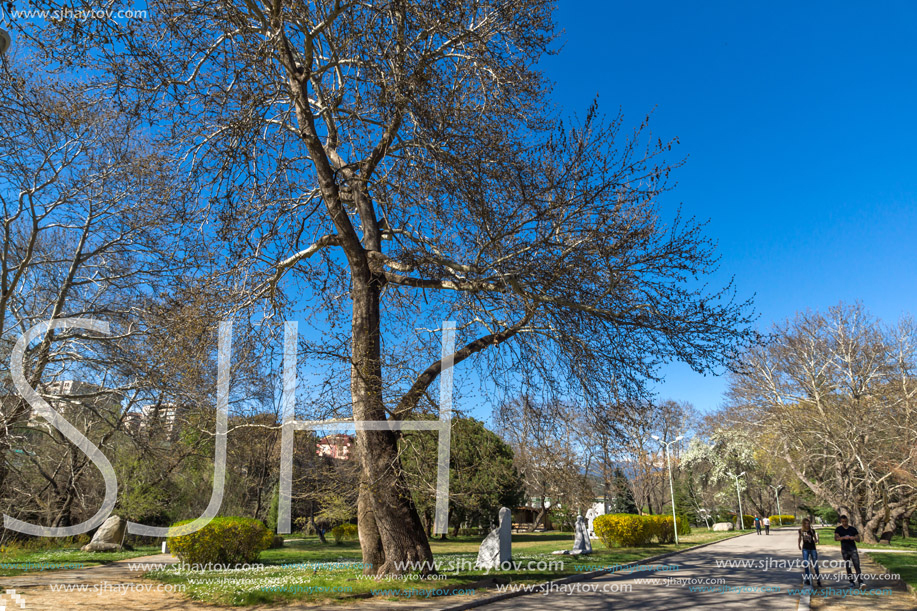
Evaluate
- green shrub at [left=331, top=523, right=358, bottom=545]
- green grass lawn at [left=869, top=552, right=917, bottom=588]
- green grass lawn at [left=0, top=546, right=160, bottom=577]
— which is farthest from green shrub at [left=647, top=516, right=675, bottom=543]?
green grass lawn at [left=0, top=546, right=160, bottom=577]

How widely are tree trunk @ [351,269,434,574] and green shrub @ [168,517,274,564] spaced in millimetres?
5296

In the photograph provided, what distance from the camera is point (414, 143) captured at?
10.1m

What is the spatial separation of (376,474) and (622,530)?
54.5 ft

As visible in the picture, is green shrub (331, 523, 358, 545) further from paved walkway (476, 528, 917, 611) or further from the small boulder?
paved walkway (476, 528, 917, 611)

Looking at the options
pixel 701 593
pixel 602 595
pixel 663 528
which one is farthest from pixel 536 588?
pixel 663 528

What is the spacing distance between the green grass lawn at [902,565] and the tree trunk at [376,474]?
9.43 metres

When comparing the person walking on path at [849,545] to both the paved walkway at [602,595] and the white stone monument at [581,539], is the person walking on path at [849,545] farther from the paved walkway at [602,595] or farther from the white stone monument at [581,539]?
the white stone monument at [581,539]

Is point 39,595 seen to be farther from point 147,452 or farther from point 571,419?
point 571,419

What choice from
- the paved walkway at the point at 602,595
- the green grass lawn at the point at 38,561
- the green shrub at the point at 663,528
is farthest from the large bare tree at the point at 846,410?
the green grass lawn at the point at 38,561

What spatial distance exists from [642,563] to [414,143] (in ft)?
46.2

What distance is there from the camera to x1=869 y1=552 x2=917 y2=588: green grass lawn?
1209cm

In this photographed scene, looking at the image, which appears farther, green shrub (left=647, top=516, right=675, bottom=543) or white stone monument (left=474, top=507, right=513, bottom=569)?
green shrub (left=647, top=516, right=675, bottom=543)

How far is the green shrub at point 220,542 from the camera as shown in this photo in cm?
1338

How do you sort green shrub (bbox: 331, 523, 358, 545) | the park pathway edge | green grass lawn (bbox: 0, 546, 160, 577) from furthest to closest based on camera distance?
green shrub (bbox: 331, 523, 358, 545)
green grass lawn (bbox: 0, 546, 160, 577)
the park pathway edge
